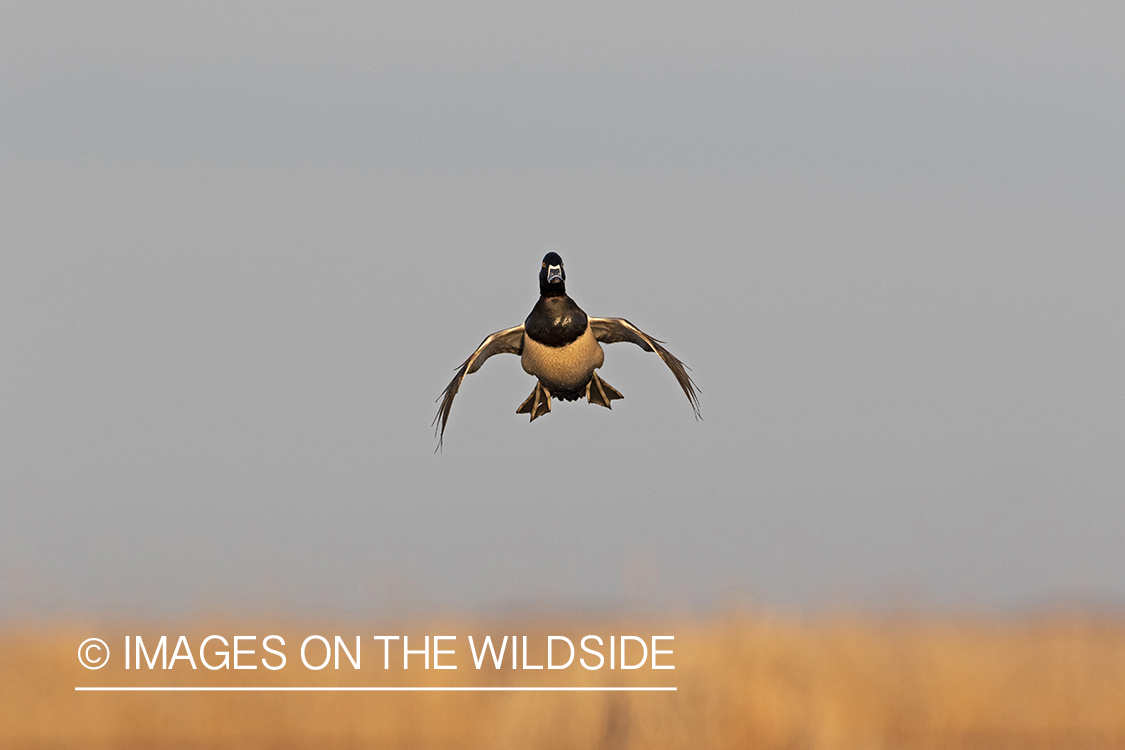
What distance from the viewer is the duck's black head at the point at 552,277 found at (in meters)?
3.91

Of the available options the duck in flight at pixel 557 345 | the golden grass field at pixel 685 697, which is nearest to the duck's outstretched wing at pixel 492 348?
the duck in flight at pixel 557 345

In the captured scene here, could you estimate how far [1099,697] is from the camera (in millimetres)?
11734

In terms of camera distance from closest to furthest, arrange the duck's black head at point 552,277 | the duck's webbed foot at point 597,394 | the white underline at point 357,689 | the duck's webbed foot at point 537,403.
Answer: the duck's black head at point 552,277, the duck's webbed foot at point 537,403, the duck's webbed foot at point 597,394, the white underline at point 357,689

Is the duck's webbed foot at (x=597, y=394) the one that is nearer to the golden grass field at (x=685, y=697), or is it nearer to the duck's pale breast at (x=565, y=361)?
the duck's pale breast at (x=565, y=361)

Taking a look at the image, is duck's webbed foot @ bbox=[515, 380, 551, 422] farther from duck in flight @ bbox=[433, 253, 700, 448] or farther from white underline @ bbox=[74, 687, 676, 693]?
white underline @ bbox=[74, 687, 676, 693]

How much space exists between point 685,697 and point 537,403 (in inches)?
254

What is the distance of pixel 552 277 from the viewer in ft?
12.8

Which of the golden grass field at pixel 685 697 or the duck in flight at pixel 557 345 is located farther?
the golden grass field at pixel 685 697

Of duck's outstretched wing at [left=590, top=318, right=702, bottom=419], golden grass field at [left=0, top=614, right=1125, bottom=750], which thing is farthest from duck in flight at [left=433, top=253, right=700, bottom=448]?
golden grass field at [left=0, top=614, right=1125, bottom=750]

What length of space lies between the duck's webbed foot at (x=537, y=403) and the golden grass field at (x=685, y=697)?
190 inches

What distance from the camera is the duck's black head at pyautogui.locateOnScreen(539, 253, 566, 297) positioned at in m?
3.91

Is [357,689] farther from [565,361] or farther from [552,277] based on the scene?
[552,277]

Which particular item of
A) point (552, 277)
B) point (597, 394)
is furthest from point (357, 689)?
point (552, 277)

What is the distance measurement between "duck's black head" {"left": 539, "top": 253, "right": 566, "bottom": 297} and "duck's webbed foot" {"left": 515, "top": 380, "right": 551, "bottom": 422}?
Answer: 0.36 m
